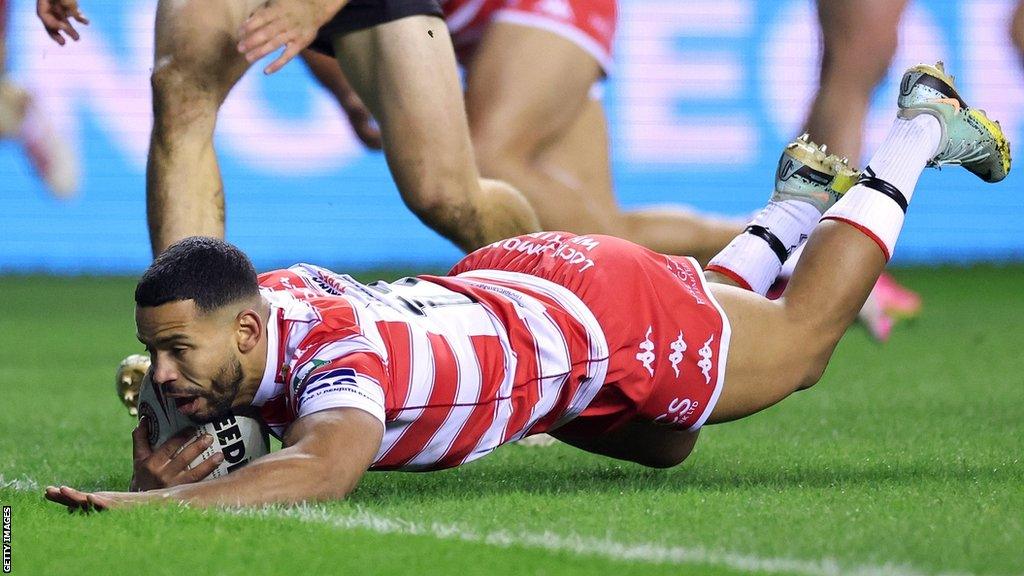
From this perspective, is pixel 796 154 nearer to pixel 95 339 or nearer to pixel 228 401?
pixel 228 401

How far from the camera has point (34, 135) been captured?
11.1 meters

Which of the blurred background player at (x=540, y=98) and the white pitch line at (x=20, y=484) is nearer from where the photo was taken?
the white pitch line at (x=20, y=484)

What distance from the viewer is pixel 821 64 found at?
649 centimetres

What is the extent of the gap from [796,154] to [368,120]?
276cm

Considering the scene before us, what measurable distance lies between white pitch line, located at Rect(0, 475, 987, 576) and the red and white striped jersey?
22 centimetres

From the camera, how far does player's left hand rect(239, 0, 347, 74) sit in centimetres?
422

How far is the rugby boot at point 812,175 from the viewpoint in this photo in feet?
14.3

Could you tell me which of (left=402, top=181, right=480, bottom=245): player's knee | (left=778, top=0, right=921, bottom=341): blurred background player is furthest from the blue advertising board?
(left=402, top=181, right=480, bottom=245): player's knee

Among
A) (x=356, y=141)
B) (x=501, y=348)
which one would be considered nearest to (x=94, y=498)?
(x=501, y=348)

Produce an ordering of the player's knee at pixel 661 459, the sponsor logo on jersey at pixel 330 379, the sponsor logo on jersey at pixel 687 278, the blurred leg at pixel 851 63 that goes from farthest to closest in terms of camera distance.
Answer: the blurred leg at pixel 851 63
the player's knee at pixel 661 459
the sponsor logo on jersey at pixel 687 278
the sponsor logo on jersey at pixel 330 379

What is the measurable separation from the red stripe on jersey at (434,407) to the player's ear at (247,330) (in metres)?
0.37

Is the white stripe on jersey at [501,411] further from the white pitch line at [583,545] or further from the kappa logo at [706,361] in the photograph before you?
the kappa logo at [706,361]

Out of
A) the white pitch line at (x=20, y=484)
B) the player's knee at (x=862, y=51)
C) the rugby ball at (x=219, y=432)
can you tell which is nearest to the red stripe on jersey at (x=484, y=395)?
the rugby ball at (x=219, y=432)

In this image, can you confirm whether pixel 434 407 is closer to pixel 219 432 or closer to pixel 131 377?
pixel 219 432
